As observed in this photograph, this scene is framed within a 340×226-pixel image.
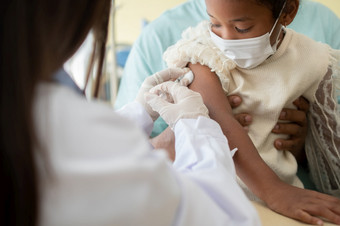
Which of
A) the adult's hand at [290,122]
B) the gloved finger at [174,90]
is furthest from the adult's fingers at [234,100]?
the gloved finger at [174,90]

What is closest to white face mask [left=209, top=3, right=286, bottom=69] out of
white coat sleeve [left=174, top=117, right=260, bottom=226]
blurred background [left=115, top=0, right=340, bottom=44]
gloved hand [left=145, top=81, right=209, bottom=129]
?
gloved hand [left=145, top=81, right=209, bottom=129]

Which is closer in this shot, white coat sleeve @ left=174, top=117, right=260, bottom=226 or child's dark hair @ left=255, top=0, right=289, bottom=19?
white coat sleeve @ left=174, top=117, right=260, bottom=226

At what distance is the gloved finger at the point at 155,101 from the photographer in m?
1.14

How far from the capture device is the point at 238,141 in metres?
1.21

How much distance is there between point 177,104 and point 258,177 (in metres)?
0.32

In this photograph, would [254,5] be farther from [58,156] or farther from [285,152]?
[58,156]

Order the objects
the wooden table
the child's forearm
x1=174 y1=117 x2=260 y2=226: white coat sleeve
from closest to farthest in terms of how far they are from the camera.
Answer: x1=174 y1=117 x2=260 y2=226: white coat sleeve < the wooden table < the child's forearm

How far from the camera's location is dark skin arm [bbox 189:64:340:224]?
3.59 feet

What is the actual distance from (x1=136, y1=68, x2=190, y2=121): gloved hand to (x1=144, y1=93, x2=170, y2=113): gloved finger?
0.28ft

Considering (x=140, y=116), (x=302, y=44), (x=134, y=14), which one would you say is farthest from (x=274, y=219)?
(x=134, y=14)

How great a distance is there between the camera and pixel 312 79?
51.3 inches

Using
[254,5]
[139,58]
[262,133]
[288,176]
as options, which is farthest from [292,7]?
[139,58]

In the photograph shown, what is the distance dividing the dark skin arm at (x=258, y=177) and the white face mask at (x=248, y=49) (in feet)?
0.29

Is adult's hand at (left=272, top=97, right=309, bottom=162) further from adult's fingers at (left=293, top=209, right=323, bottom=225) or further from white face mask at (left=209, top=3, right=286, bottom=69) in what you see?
adult's fingers at (left=293, top=209, right=323, bottom=225)
